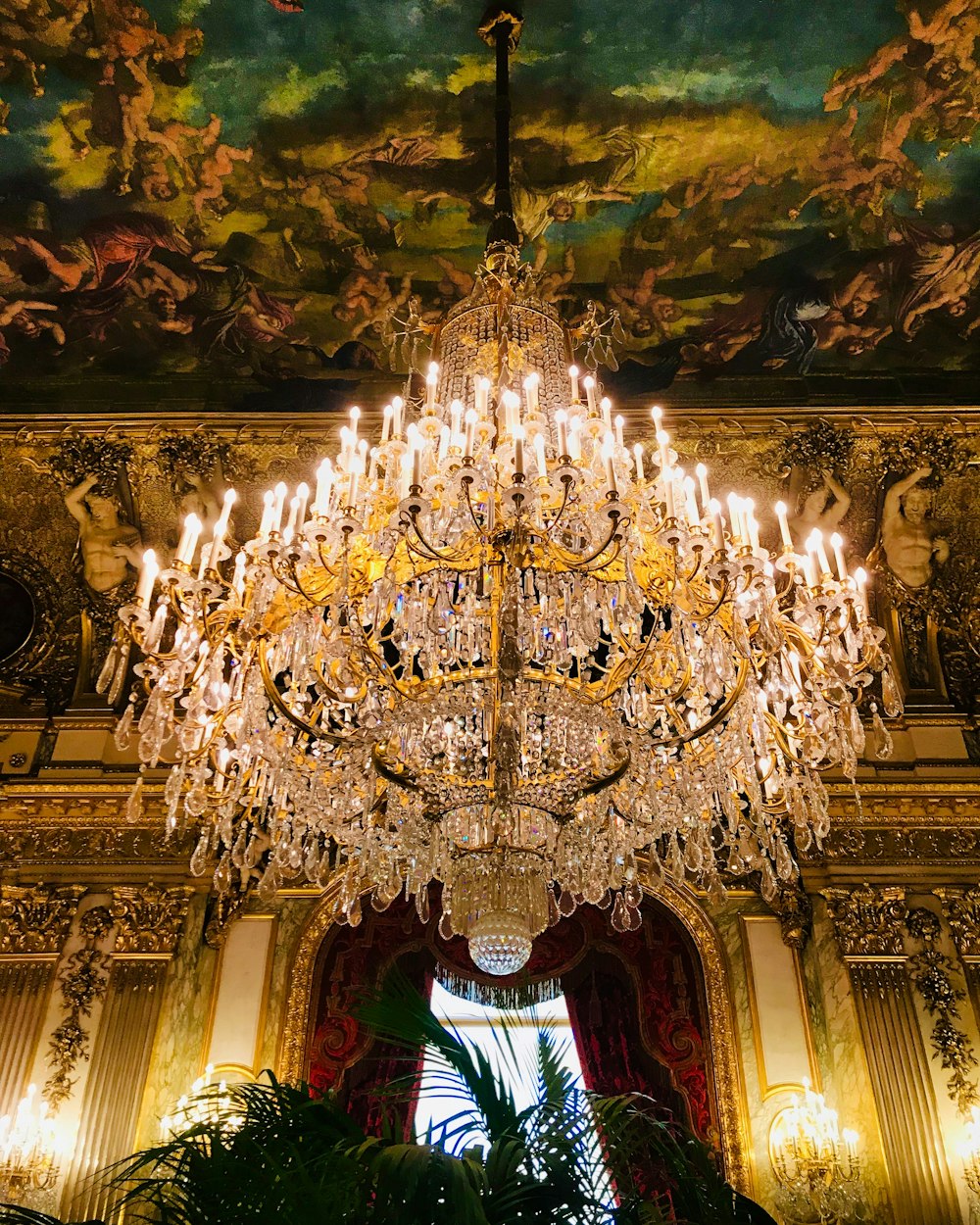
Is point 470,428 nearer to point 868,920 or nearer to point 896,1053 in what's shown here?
point 868,920

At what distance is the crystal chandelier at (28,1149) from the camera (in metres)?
6.04

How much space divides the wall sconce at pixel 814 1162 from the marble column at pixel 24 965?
13.9ft

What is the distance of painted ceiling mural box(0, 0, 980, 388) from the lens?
5.84m

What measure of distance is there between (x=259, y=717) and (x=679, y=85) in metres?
3.97

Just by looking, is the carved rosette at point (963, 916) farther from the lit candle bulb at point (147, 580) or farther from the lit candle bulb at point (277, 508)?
the lit candle bulb at point (147, 580)

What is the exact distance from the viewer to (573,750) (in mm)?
4699

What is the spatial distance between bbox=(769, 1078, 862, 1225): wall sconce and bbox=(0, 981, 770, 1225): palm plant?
8.33 feet

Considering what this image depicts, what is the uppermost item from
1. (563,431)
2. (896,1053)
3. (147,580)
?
(563,431)

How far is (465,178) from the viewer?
6453 mm

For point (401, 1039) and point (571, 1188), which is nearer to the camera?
point (571, 1188)

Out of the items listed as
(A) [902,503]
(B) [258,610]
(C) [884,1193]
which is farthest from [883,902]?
(B) [258,610]

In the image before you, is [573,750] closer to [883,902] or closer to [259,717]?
[259,717]

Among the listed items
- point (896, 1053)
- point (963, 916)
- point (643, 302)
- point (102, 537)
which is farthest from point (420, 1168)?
point (102, 537)

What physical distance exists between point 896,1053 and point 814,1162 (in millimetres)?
793
